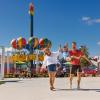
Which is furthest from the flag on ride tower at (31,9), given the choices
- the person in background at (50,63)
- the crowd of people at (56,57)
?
the person in background at (50,63)

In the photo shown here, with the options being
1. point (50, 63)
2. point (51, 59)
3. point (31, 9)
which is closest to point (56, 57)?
point (51, 59)

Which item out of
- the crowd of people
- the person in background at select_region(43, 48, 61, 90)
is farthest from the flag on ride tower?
the person in background at select_region(43, 48, 61, 90)

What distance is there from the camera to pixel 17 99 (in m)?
10.6

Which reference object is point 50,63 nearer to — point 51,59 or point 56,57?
point 51,59

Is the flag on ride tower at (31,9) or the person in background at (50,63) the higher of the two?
the flag on ride tower at (31,9)

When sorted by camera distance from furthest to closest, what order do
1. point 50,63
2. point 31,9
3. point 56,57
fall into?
point 31,9 < point 56,57 < point 50,63

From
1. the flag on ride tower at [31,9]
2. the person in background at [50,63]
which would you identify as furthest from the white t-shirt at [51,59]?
the flag on ride tower at [31,9]

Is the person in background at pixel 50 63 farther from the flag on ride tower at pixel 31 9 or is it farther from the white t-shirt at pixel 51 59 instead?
the flag on ride tower at pixel 31 9

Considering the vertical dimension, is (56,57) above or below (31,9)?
below

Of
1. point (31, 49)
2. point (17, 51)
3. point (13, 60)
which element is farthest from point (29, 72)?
point (31, 49)

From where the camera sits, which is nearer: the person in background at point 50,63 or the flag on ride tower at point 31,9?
the person in background at point 50,63

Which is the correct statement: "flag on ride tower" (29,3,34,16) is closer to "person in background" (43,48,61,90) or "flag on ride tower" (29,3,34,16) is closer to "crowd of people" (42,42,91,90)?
"crowd of people" (42,42,91,90)

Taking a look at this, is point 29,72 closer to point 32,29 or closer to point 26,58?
point 26,58

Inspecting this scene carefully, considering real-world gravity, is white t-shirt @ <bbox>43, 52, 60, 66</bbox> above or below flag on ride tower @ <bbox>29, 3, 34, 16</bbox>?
below
